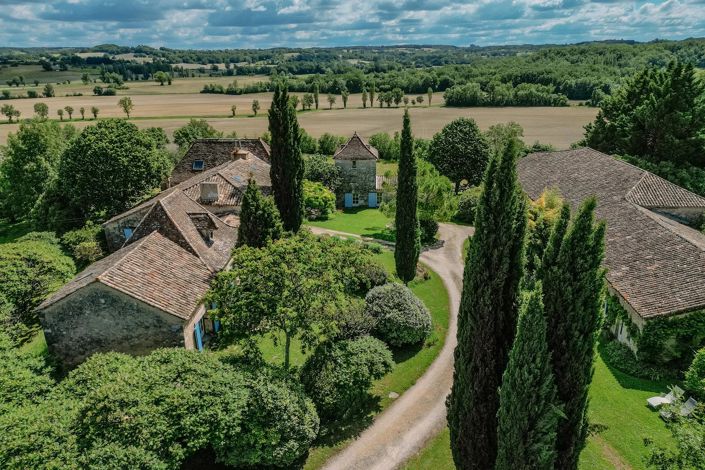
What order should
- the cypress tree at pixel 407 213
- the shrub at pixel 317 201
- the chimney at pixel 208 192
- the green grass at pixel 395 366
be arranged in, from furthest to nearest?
the shrub at pixel 317 201 → the chimney at pixel 208 192 → the cypress tree at pixel 407 213 → the green grass at pixel 395 366

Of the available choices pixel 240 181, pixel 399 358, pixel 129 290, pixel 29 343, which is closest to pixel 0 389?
pixel 129 290

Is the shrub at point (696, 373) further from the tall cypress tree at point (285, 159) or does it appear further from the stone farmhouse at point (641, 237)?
the tall cypress tree at point (285, 159)

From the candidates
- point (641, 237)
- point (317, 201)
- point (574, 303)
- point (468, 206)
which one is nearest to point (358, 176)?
point (317, 201)

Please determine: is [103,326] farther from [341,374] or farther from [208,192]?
[208,192]

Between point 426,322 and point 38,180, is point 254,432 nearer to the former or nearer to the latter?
point 426,322

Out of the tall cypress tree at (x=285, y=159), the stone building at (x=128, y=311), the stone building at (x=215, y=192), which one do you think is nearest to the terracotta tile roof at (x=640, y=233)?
the tall cypress tree at (x=285, y=159)

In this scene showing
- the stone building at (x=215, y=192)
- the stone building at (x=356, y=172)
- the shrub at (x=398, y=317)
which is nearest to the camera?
the shrub at (x=398, y=317)

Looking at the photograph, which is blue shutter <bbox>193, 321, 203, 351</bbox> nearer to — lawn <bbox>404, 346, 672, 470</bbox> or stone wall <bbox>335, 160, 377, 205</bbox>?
lawn <bbox>404, 346, 672, 470</bbox>
